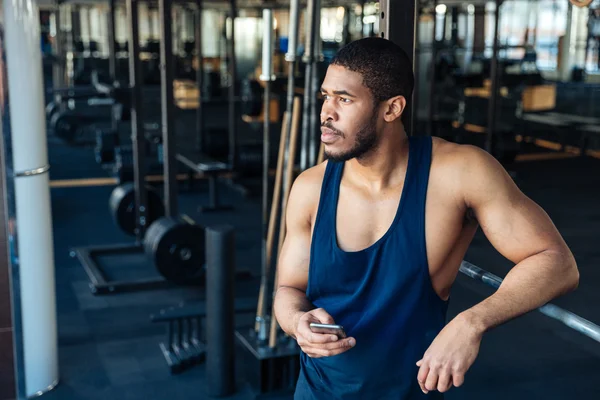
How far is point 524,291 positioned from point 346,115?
1.03 feet

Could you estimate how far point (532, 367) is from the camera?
8.27 feet

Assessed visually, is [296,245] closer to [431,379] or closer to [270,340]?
[431,379]

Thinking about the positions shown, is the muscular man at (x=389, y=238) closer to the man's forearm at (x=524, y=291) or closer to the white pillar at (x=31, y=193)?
the man's forearm at (x=524, y=291)

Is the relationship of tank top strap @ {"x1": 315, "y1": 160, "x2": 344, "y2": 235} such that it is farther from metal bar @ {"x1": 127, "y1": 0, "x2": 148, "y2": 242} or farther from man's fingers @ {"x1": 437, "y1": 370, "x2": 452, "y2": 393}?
metal bar @ {"x1": 127, "y1": 0, "x2": 148, "y2": 242}

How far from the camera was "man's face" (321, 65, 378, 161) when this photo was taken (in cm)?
97

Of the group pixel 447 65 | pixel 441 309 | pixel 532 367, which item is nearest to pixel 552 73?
pixel 447 65

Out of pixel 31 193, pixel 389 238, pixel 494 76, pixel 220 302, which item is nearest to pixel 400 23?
pixel 389 238

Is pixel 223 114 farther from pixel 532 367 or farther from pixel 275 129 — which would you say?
pixel 532 367

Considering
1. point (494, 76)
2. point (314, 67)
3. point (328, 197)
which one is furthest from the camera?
point (494, 76)

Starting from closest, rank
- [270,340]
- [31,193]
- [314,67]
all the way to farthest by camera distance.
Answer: [314,67]
[31,193]
[270,340]

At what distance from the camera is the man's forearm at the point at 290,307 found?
104 centimetres

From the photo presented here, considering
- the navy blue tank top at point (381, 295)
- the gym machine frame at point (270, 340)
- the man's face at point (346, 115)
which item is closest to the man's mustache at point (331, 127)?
the man's face at point (346, 115)

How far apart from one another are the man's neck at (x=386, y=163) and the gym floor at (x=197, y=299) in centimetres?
144

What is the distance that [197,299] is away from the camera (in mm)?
3229
